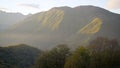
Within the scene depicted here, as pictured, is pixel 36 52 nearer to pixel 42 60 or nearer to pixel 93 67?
pixel 42 60

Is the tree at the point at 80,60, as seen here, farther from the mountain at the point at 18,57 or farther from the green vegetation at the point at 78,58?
the mountain at the point at 18,57

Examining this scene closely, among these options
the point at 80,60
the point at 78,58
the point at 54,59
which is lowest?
the point at 80,60

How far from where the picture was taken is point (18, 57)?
133875mm

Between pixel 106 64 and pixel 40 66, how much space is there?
881 inches

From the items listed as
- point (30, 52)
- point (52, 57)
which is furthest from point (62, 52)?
point (30, 52)

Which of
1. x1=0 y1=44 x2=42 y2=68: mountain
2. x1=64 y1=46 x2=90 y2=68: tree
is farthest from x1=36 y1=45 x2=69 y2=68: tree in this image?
x1=0 y1=44 x2=42 y2=68: mountain

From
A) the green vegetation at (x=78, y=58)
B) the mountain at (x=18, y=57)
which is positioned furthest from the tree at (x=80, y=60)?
the mountain at (x=18, y=57)

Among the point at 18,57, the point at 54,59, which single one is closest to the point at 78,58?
the point at 54,59

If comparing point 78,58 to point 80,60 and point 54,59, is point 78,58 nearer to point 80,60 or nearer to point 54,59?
point 80,60

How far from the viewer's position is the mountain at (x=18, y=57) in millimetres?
122294

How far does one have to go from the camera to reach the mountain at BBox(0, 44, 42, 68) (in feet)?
401

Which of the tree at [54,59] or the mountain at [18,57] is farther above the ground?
the mountain at [18,57]

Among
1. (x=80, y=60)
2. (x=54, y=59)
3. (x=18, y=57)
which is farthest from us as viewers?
(x=18, y=57)

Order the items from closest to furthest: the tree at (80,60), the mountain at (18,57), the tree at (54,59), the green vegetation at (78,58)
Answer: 1. the tree at (80,60)
2. the green vegetation at (78,58)
3. the tree at (54,59)
4. the mountain at (18,57)
